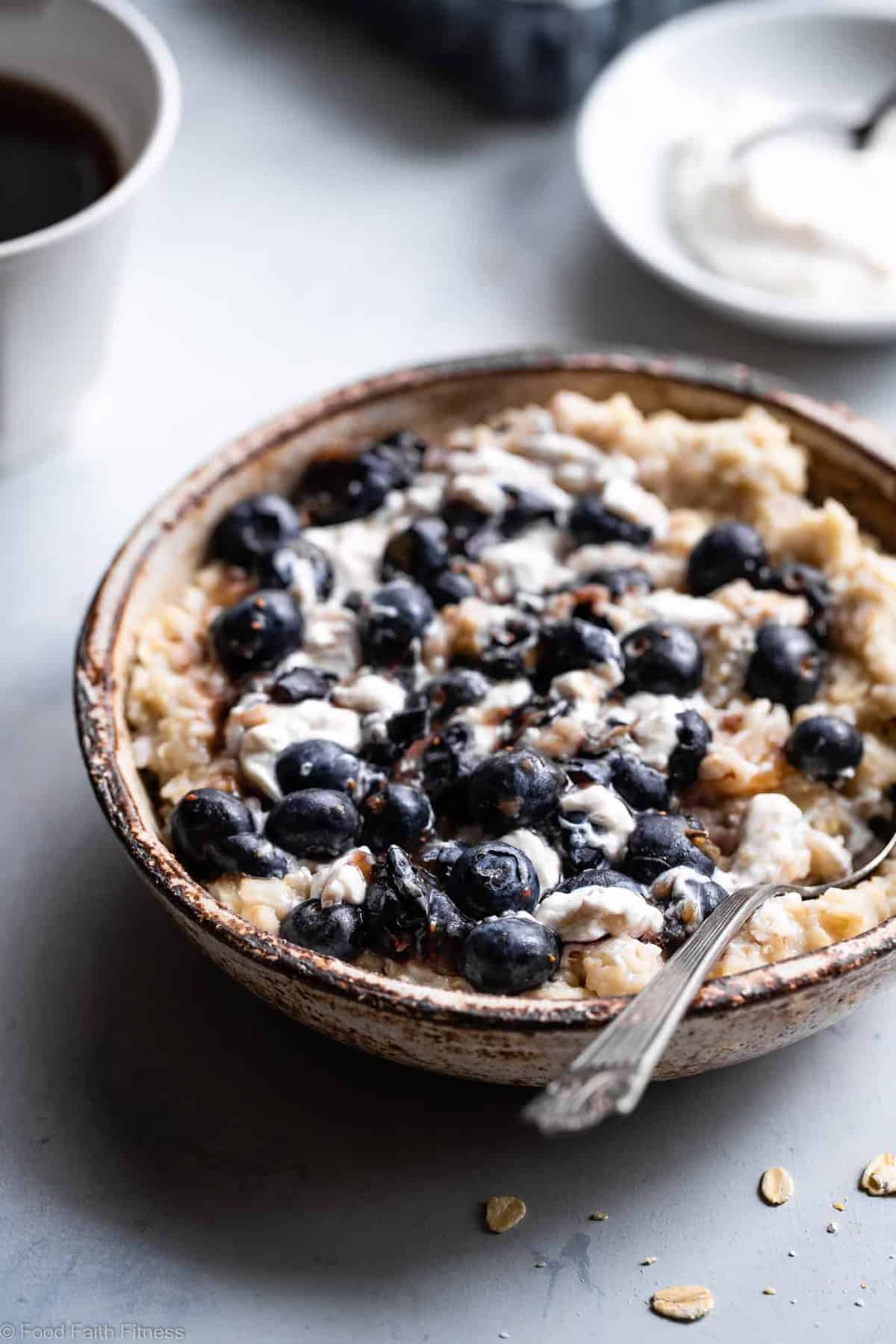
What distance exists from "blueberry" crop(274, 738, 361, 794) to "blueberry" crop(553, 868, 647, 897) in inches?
9.6

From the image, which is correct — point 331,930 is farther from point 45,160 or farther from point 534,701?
point 45,160

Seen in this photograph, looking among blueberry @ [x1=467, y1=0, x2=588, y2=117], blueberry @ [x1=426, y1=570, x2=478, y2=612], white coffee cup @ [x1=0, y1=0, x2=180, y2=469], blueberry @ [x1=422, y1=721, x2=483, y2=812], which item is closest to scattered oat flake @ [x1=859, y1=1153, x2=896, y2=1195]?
blueberry @ [x1=422, y1=721, x2=483, y2=812]

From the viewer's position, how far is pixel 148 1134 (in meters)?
1.55

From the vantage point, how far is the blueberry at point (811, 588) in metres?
1.72

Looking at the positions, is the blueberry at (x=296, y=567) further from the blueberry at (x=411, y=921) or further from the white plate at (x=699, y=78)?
the white plate at (x=699, y=78)

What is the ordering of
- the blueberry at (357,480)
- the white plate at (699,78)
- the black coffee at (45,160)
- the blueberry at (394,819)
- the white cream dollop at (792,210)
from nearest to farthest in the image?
the blueberry at (394,819), the blueberry at (357,480), the black coffee at (45,160), the white cream dollop at (792,210), the white plate at (699,78)

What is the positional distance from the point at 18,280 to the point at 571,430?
0.72 m

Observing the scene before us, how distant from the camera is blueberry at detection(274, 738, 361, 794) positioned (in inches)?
60.6

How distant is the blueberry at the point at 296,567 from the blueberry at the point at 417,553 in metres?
0.07

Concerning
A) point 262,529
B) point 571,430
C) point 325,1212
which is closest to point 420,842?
point 325,1212

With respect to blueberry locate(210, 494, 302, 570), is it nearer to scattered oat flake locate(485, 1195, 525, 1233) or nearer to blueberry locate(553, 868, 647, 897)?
blueberry locate(553, 868, 647, 897)

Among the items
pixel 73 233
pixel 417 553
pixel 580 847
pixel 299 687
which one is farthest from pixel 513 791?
pixel 73 233

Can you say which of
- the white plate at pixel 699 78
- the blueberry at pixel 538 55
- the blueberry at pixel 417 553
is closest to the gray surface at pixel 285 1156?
the blueberry at pixel 417 553

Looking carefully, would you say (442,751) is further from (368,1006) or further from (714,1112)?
(714,1112)
